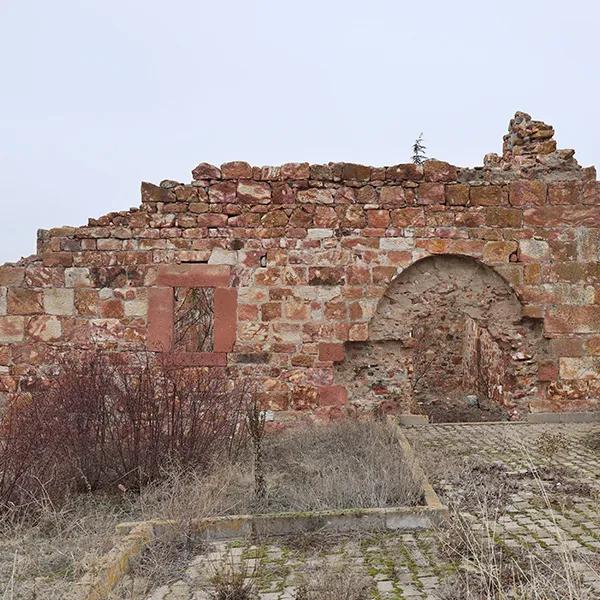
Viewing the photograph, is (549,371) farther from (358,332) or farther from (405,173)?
(405,173)

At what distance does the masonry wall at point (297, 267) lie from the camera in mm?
8523

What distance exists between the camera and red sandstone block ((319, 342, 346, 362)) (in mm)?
8492

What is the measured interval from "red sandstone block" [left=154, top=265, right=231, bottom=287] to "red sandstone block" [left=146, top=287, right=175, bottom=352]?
0.43 ft

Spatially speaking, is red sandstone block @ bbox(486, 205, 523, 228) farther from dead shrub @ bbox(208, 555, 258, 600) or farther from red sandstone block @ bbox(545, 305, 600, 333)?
dead shrub @ bbox(208, 555, 258, 600)

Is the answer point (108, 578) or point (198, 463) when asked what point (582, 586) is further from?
point (198, 463)

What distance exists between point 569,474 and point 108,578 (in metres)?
4.16

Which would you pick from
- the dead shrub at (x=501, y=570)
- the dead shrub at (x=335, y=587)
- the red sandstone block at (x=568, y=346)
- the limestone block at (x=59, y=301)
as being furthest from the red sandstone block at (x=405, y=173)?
the dead shrub at (x=335, y=587)

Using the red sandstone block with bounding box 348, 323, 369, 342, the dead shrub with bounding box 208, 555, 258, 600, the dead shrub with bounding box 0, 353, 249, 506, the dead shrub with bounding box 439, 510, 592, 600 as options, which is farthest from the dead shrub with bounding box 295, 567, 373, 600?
the red sandstone block with bounding box 348, 323, 369, 342

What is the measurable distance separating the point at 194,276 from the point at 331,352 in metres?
2.10

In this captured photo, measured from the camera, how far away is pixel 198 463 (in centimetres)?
561

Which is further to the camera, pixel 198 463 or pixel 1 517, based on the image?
pixel 198 463

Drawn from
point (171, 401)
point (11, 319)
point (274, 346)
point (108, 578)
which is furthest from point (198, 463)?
point (11, 319)

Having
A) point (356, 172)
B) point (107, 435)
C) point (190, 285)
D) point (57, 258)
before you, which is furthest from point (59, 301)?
point (356, 172)

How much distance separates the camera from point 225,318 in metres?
8.53
